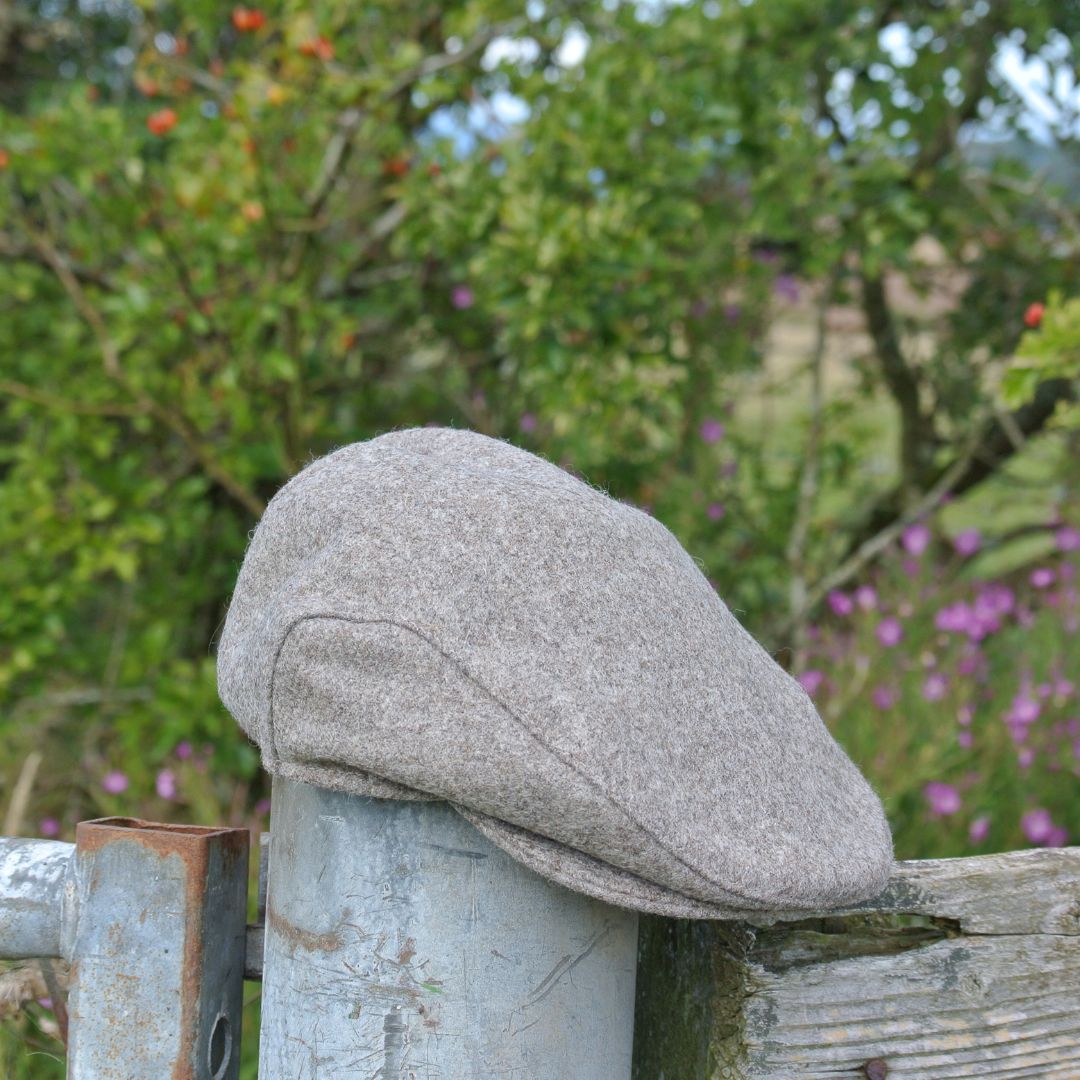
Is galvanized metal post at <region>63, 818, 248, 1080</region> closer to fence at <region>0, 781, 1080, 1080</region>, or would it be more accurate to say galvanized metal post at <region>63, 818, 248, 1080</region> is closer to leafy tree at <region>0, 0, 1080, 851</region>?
fence at <region>0, 781, 1080, 1080</region>

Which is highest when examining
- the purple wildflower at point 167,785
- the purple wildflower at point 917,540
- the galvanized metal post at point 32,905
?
the purple wildflower at point 917,540

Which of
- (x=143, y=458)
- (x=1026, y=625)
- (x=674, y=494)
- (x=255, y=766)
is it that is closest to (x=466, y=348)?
(x=674, y=494)

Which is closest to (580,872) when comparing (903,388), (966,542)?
(966,542)

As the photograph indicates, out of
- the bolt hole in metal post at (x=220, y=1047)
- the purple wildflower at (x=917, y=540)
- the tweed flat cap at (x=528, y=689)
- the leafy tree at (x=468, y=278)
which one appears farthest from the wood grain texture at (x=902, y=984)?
the purple wildflower at (x=917, y=540)

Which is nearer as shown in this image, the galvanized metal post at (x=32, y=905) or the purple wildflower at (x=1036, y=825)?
the galvanized metal post at (x=32, y=905)

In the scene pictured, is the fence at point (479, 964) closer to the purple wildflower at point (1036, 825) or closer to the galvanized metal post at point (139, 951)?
the galvanized metal post at point (139, 951)

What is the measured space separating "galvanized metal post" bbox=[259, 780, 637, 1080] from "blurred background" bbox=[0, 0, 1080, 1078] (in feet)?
5.25

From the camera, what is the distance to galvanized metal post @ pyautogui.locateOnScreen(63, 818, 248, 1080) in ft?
3.23

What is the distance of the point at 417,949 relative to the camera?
2.93ft

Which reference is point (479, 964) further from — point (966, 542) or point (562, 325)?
point (966, 542)

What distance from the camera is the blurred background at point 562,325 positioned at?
2.81 metres

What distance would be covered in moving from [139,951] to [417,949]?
250mm

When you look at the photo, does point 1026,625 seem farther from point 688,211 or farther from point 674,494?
point 688,211

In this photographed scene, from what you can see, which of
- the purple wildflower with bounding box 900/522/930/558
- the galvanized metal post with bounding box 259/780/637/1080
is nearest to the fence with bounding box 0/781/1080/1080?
the galvanized metal post with bounding box 259/780/637/1080
